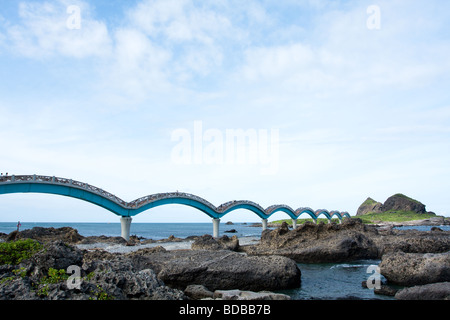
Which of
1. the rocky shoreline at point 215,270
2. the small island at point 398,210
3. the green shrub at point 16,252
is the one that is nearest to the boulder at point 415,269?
the rocky shoreline at point 215,270

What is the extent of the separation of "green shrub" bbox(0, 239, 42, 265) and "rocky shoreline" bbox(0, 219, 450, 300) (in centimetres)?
52

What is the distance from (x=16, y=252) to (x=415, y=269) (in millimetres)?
16822

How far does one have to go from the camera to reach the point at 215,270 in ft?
44.0

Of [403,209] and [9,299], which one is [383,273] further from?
[403,209]

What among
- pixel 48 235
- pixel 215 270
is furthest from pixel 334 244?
pixel 48 235

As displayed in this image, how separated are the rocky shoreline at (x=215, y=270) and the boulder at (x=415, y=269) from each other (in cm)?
4

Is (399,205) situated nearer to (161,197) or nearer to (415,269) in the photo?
(161,197)

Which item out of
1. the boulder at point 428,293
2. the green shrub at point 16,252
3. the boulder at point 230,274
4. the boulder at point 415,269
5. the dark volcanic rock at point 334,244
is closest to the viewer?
the boulder at point 428,293

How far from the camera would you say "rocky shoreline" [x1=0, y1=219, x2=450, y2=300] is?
26.9 ft

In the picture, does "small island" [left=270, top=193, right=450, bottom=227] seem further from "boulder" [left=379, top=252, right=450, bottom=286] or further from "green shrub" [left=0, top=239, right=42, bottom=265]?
"green shrub" [left=0, top=239, right=42, bottom=265]

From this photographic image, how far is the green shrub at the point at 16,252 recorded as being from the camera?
1134 cm

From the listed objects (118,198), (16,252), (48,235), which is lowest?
(48,235)

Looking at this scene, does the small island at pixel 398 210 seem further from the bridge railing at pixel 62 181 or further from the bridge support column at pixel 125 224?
the bridge railing at pixel 62 181

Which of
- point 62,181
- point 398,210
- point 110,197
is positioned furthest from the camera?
point 398,210
